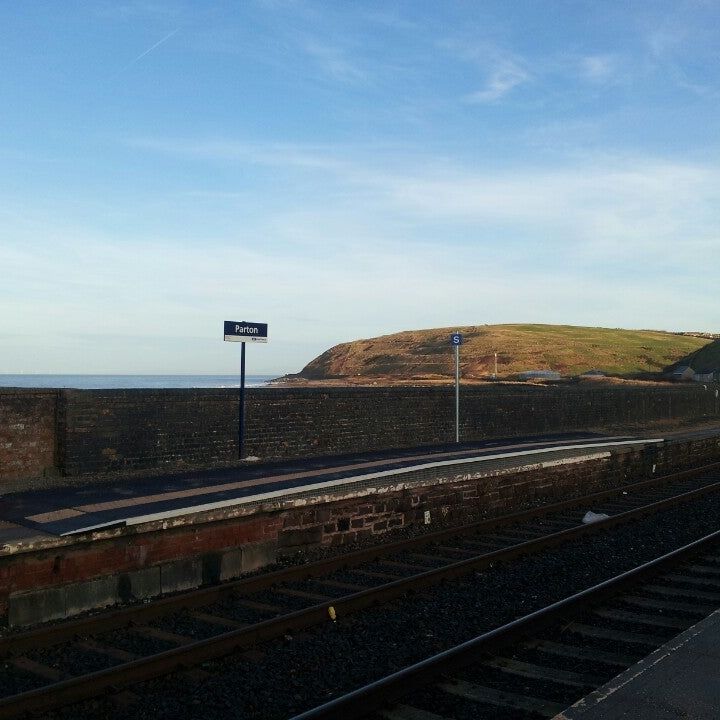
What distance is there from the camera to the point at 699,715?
15.7 feet

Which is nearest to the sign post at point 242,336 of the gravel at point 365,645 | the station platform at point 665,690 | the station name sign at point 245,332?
the station name sign at point 245,332

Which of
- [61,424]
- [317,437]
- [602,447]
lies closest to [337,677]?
[61,424]

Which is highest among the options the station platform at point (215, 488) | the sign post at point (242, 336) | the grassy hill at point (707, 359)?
the grassy hill at point (707, 359)

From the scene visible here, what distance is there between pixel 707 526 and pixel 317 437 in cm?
774

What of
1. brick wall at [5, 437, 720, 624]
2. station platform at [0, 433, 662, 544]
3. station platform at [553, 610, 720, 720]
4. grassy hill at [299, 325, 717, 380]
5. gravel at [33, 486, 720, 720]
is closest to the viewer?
station platform at [553, 610, 720, 720]

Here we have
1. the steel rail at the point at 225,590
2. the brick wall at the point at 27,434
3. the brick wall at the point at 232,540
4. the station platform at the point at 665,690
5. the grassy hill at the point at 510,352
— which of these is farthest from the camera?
the grassy hill at the point at 510,352

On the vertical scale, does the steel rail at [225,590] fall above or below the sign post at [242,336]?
below

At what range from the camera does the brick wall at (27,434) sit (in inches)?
480

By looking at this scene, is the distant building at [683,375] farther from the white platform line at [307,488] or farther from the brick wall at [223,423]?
the white platform line at [307,488]

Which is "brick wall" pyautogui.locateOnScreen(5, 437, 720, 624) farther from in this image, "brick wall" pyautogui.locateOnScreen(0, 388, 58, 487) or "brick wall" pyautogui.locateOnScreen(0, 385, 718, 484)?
"brick wall" pyautogui.locateOnScreen(0, 388, 58, 487)

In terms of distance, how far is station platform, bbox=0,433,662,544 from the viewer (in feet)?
28.6

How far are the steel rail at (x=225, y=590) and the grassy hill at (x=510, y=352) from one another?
64.5 metres

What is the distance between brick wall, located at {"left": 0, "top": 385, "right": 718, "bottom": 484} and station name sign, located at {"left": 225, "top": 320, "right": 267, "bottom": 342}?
1.07m

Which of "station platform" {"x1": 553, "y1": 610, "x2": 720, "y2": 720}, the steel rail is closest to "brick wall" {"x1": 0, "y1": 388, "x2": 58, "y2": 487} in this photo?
the steel rail
